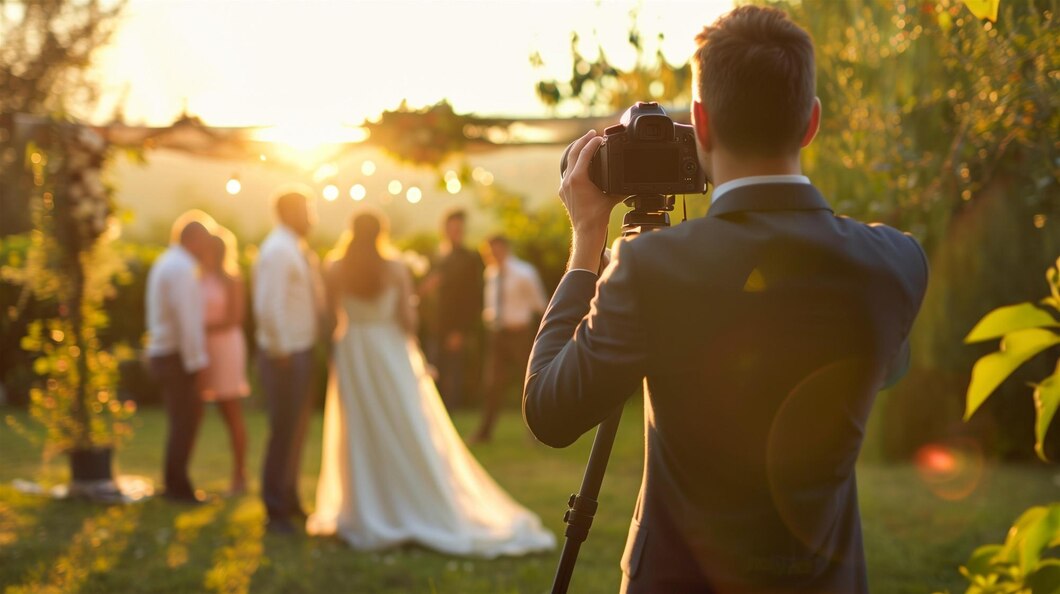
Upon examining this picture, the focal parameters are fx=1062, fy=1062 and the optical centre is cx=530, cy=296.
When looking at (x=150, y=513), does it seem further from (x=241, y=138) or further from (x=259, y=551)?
(x=241, y=138)

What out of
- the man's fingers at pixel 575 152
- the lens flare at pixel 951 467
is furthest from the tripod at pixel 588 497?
the lens flare at pixel 951 467

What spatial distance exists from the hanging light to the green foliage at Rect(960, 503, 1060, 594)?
6.12m

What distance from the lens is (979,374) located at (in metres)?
2.24

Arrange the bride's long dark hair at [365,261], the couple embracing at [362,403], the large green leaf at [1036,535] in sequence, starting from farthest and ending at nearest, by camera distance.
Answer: the bride's long dark hair at [365,261] < the couple embracing at [362,403] < the large green leaf at [1036,535]

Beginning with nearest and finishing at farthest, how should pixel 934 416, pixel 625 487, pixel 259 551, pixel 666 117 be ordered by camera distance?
pixel 666 117 < pixel 259 551 < pixel 625 487 < pixel 934 416

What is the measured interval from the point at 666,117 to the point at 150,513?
6871 mm

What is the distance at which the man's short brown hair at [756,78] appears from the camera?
63.0 inches

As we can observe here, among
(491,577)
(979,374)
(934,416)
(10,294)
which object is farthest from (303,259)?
(10,294)

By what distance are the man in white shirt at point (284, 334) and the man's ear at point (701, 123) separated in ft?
→ 18.6

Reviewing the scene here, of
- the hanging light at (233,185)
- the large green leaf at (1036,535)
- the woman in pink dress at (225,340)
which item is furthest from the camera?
the woman in pink dress at (225,340)

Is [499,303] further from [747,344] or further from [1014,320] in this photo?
[747,344]

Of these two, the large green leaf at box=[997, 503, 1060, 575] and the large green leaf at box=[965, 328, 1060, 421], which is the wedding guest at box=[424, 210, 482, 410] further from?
the large green leaf at box=[997, 503, 1060, 575]

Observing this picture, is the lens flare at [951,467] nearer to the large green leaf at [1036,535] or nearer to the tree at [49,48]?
the large green leaf at [1036,535]

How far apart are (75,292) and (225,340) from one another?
1.20 metres
